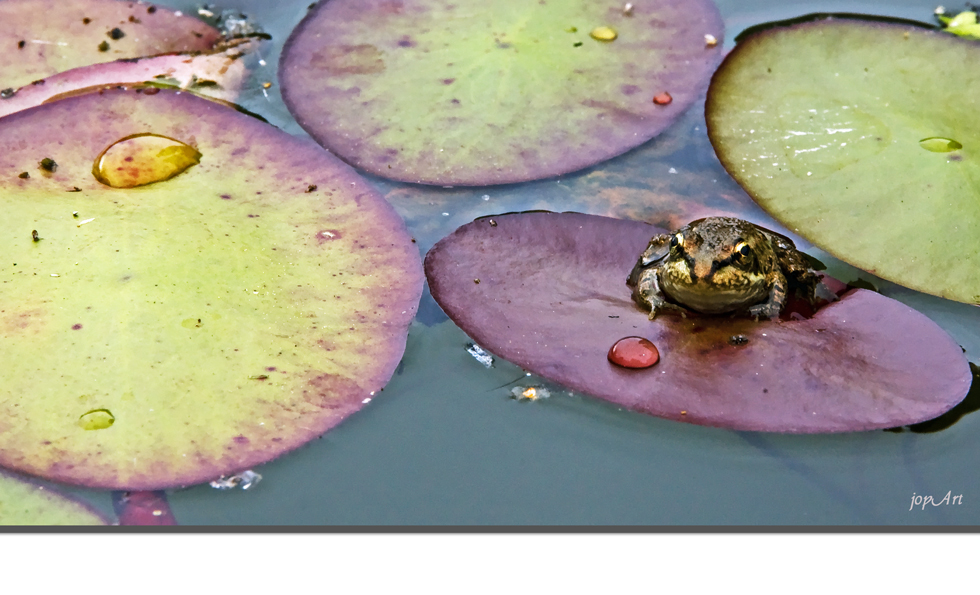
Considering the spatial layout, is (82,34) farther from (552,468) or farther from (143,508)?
(552,468)

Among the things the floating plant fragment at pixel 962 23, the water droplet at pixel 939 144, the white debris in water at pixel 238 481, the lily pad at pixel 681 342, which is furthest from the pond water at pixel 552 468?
the floating plant fragment at pixel 962 23

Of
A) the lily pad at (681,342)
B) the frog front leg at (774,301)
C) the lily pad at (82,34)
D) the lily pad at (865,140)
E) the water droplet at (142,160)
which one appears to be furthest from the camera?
the lily pad at (82,34)

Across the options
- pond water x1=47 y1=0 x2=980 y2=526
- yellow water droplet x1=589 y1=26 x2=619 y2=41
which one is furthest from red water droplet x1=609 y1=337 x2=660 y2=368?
yellow water droplet x1=589 y1=26 x2=619 y2=41

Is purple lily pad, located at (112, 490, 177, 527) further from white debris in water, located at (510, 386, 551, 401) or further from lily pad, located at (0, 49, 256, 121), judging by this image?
lily pad, located at (0, 49, 256, 121)

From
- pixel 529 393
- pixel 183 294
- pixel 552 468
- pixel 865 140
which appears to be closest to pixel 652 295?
pixel 529 393

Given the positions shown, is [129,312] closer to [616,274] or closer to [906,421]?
[616,274]

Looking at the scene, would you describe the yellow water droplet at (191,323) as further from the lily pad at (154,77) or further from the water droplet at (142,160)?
the lily pad at (154,77)
